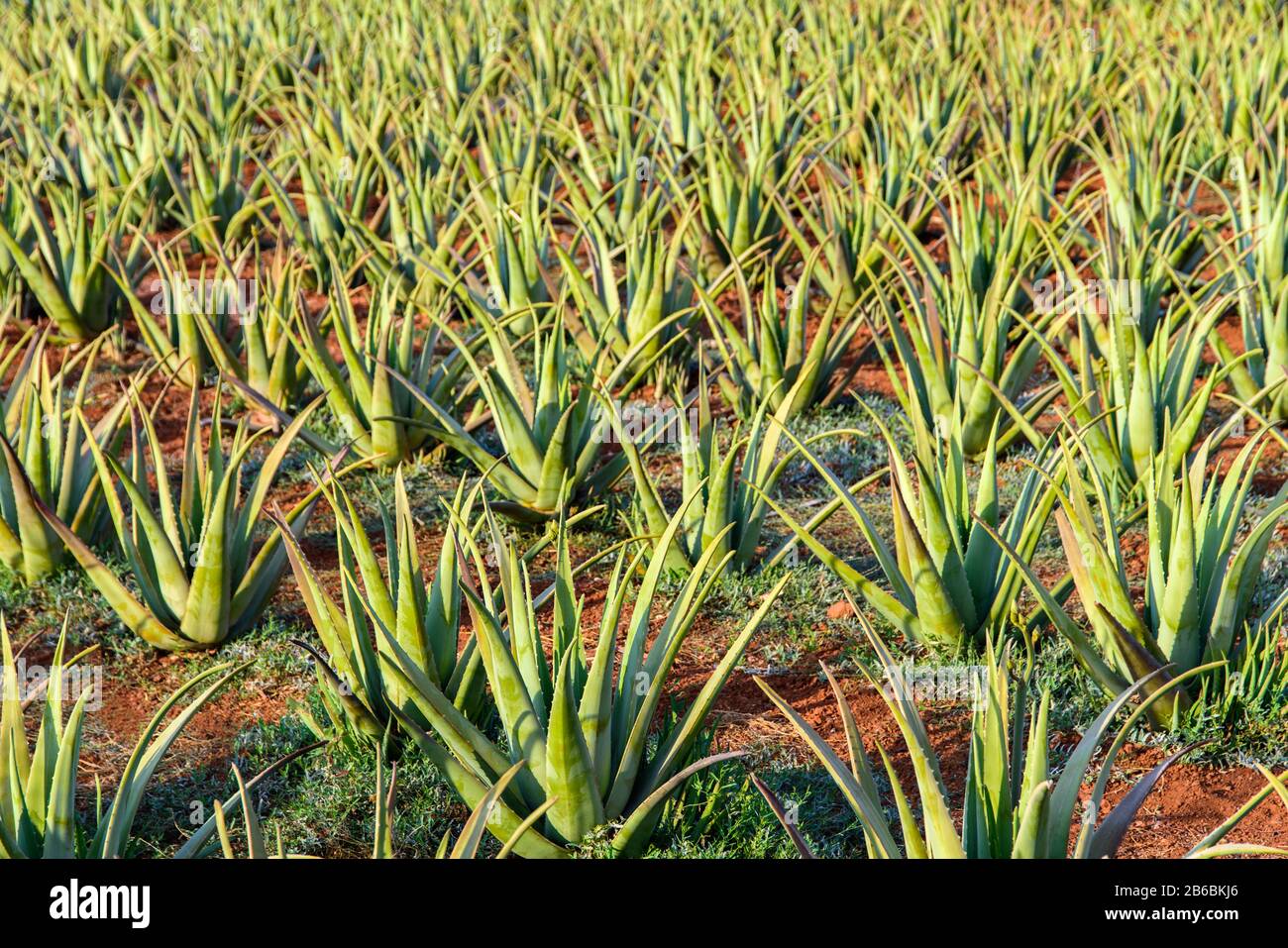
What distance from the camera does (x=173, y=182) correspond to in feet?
16.1

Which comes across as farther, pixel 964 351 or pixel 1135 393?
pixel 964 351

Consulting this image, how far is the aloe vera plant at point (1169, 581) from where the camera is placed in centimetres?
237

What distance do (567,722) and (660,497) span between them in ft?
5.07

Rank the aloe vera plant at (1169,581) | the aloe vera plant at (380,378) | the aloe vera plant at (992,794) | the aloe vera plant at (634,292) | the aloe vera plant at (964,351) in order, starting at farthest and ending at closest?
the aloe vera plant at (634,292)
the aloe vera plant at (380,378)
the aloe vera plant at (964,351)
the aloe vera plant at (1169,581)
the aloe vera plant at (992,794)

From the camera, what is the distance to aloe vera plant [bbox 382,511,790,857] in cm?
205

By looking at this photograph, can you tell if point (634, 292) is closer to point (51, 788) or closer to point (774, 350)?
point (774, 350)

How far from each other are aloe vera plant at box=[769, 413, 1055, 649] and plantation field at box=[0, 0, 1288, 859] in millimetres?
11

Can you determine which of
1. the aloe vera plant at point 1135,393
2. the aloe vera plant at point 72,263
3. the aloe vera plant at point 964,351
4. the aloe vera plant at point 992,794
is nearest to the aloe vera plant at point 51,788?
the aloe vera plant at point 992,794

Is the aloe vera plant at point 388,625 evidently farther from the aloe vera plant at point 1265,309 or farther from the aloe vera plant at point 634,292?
the aloe vera plant at point 1265,309

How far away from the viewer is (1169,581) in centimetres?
239

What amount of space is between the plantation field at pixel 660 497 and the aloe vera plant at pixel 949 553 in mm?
11

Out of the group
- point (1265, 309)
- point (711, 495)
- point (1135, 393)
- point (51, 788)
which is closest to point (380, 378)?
point (711, 495)

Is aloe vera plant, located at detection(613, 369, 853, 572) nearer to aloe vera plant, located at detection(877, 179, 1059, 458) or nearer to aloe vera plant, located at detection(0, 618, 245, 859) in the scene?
aloe vera plant, located at detection(877, 179, 1059, 458)
